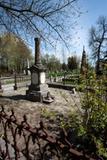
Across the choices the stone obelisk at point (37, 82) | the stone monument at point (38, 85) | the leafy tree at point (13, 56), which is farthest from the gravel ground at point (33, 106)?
the leafy tree at point (13, 56)

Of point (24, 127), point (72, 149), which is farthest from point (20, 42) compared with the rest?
point (72, 149)

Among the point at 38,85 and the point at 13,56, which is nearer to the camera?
the point at 38,85

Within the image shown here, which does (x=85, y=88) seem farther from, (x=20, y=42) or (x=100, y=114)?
(x=20, y=42)

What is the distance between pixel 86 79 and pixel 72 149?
4660mm

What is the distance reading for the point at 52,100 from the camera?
1722 centimetres

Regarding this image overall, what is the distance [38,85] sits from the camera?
62.2 ft

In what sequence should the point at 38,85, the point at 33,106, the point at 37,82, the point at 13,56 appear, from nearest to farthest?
1. the point at 33,106
2. the point at 38,85
3. the point at 37,82
4. the point at 13,56

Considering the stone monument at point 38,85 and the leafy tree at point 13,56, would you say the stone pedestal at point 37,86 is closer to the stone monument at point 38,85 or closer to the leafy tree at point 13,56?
the stone monument at point 38,85

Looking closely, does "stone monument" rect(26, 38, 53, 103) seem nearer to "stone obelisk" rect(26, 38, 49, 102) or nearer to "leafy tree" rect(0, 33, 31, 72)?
"stone obelisk" rect(26, 38, 49, 102)

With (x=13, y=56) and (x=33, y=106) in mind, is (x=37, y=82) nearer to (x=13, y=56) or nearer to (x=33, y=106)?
(x=33, y=106)

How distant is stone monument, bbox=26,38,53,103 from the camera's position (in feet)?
57.8

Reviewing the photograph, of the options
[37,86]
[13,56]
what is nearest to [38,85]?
[37,86]

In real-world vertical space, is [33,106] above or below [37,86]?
below

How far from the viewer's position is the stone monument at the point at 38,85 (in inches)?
694
